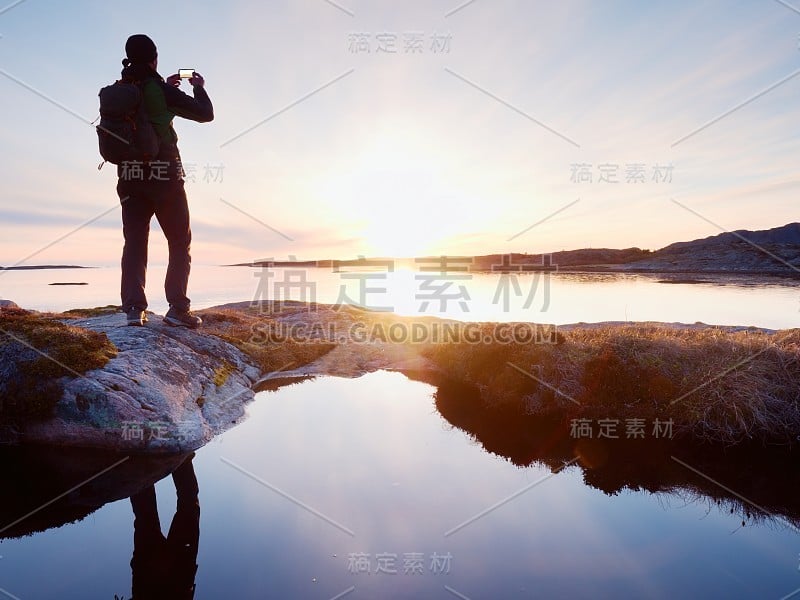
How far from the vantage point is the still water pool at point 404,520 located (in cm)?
425

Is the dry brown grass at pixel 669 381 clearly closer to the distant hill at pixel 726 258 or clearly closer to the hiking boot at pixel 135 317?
the hiking boot at pixel 135 317

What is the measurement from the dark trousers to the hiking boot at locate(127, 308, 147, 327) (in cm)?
9

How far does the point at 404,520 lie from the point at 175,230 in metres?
7.75

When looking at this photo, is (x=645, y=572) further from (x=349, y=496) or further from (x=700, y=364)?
(x=700, y=364)

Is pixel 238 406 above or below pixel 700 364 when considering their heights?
below

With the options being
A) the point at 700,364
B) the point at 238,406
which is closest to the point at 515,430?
the point at 700,364

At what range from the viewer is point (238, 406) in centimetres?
951

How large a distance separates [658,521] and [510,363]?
20.1 feet

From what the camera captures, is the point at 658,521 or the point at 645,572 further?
the point at 658,521

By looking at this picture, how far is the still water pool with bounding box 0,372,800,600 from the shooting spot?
4250mm

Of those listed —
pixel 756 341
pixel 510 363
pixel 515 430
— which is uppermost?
pixel 756 341

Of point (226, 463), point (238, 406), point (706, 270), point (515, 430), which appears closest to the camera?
point (226, 463)

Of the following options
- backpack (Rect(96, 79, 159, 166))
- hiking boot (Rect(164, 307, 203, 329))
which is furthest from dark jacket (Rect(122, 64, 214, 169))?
hiking boot (Rect(164, 307, 203, 329))

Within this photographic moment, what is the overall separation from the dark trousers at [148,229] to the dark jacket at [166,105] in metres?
0.68
